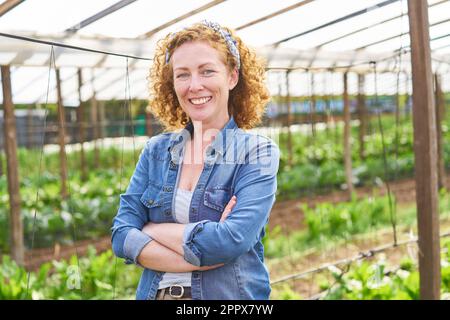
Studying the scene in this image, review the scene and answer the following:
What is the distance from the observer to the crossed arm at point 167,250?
1.32 meters

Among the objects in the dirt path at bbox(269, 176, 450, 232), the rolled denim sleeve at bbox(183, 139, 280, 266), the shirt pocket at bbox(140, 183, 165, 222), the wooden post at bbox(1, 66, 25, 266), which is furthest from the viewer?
the dirt path at bbox(269, 176, 450, 232)

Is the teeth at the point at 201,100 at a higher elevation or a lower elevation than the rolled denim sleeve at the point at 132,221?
higher

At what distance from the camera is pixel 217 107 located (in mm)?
1357

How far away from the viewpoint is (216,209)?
53.1 inches

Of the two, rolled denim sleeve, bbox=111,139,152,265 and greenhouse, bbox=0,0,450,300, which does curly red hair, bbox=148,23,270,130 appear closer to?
greenhouse, bbox=0,0,450,300

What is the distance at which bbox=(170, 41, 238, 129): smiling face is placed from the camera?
51.7 inches

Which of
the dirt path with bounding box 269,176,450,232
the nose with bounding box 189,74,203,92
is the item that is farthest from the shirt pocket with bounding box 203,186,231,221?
the dirt path with bounding box 269,176,450,232

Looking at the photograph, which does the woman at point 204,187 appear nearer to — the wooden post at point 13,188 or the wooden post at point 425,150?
the wooden post at point 425,150

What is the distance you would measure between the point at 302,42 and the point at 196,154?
2008mm

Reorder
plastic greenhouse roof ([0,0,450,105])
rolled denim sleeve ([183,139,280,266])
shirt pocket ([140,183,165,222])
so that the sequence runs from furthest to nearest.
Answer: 1. plastic greenhouse roof ([0,0,450,105])
2. shirt pocket ([140,183,165,222])
3. rolled denim sleeve ([183,139,280,266])

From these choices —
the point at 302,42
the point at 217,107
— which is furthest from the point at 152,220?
the point at 302,42

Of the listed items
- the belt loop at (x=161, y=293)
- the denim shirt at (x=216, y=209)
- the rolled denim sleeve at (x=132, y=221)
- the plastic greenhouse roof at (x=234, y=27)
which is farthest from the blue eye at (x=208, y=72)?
the belt loop at (x=161, y=293)

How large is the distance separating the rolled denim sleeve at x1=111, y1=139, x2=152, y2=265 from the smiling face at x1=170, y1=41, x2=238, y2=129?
0.63ft

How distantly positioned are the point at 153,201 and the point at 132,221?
0.07 m
